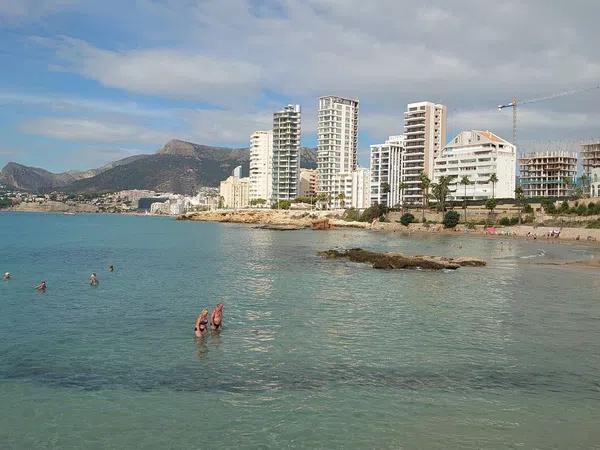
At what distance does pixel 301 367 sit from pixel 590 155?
189194 mm

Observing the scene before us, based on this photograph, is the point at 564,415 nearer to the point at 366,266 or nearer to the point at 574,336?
the point at 574,336

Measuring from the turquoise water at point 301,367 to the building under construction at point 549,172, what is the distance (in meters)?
152

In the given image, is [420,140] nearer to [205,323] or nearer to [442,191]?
[442,191]

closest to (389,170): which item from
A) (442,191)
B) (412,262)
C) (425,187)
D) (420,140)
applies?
(420,140)

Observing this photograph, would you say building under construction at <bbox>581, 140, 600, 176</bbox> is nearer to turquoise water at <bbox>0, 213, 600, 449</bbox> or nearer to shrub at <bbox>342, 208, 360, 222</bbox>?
shrub at <bbox>342, 208, 360, 222</bbox>

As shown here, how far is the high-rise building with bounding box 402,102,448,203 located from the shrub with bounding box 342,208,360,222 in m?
17.8

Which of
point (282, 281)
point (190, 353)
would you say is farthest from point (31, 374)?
point (282, 281)

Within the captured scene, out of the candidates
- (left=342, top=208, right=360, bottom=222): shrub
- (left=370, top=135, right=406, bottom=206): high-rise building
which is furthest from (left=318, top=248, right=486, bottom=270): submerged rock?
(left=370, top=135, right=406, bottom=206): high-rise building

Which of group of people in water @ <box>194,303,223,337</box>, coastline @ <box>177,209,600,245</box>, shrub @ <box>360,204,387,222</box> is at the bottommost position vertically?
group of people in water @ <box>194,303,223,337</box>

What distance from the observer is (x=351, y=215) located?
598 feet

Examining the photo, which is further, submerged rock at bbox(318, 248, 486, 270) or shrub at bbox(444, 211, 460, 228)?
shrub at bbox(444, 211, 460, 228)

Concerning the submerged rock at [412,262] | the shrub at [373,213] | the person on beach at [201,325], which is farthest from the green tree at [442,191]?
the person on beach at [201,325]

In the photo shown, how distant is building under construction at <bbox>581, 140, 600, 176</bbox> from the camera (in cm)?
17988

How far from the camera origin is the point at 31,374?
20297 millimetres
